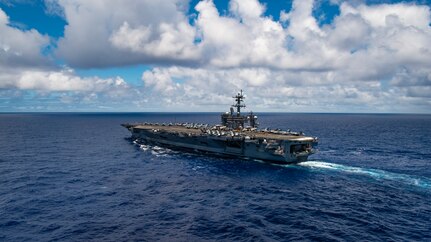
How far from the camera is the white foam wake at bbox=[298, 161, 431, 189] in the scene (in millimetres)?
44375

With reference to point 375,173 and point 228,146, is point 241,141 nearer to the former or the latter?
point 228,146

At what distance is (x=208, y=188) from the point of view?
4141 centimetres

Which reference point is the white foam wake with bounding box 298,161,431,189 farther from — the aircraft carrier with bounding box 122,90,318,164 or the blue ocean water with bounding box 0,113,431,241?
the aircraft carrier with bounding box 122,90,318,164

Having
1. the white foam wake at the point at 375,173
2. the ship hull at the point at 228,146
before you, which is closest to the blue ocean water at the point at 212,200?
the white foam wake at the point at 375,173

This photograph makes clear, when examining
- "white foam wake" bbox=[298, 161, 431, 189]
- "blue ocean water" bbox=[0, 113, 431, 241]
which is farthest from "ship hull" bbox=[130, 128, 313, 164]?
"white foam wake" bbox=[298, 161, 431, 189]

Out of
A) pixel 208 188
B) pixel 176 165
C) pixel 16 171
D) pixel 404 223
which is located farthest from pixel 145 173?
pixel 404 223

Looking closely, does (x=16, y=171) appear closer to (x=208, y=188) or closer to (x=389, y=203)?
(x=208, y=188)

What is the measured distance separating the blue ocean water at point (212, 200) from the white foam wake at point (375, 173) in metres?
0.16

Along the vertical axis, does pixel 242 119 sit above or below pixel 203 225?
above

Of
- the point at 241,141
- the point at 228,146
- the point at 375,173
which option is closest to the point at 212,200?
the point at 241,141

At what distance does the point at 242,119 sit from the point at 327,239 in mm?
51788

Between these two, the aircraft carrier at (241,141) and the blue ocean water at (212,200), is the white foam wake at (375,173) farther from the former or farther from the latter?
the aircraft carrier at (241,141)

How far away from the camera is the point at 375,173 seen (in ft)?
162

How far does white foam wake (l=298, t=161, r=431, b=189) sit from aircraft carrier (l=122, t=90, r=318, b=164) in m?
2.54
